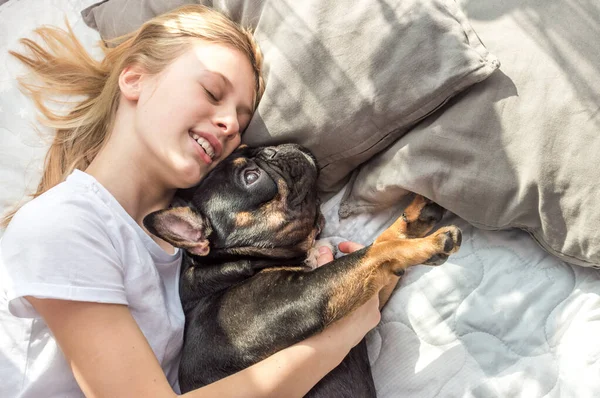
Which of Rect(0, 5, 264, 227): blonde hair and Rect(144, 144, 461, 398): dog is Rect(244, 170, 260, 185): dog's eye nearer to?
Rect(144, 144, 461, 398): dog

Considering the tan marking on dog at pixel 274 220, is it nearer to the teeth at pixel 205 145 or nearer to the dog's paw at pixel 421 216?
the teeth at pixel 205 145

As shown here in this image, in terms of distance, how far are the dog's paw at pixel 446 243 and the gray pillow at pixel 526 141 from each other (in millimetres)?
139

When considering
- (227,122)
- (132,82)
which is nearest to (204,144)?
(227,122)

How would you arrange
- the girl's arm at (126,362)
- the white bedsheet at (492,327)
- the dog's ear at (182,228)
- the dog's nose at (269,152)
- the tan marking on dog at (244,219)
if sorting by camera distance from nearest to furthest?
the girl's arm at (126,362) → the white bedsheet at (492,327) → the dog's ear at (182,228) → the tan marking on dog at (244,219) → the dog's nose at (269,152)

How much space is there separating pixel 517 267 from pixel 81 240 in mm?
1512

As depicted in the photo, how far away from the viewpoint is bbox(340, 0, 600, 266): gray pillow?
63.7 inches

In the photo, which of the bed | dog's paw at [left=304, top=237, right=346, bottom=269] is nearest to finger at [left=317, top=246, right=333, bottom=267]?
dog's paw at [left=304, top=237, right=346, bottom=269]

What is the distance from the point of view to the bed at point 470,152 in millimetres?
1658

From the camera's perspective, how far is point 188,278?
1997 millimetres

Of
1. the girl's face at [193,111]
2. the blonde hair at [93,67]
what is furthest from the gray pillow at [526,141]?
the blonde hair at [93,67]

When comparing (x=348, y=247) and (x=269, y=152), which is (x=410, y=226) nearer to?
(x=348, y=247)

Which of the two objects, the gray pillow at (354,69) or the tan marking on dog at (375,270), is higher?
the gray pillow at (354,69)

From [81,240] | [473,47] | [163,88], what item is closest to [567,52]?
[473,47]

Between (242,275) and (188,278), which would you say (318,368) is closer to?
(242,275)
